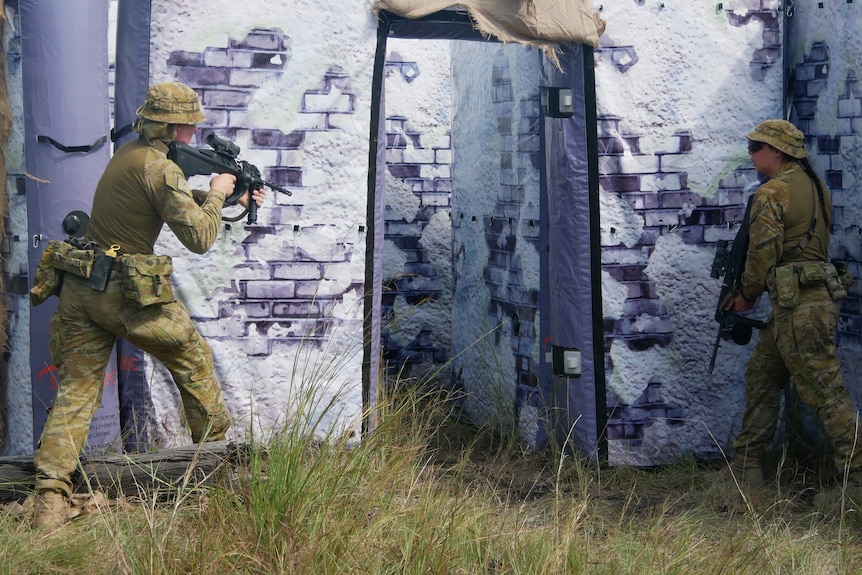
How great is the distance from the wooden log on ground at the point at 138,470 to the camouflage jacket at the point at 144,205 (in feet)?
2.68

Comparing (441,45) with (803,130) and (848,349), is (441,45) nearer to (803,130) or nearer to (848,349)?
(803,130)

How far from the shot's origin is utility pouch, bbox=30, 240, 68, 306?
4191 millimetres

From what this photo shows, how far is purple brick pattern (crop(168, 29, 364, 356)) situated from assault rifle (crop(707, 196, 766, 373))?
66.2 inches

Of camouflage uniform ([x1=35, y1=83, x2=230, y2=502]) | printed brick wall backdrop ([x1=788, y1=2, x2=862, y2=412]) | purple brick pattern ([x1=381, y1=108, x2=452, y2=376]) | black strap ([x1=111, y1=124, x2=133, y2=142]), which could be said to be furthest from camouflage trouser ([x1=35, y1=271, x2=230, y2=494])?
printed brick wall backdrop ([x1=788, y1=2, x2=862, y2=412])

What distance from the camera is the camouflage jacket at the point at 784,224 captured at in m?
4.63

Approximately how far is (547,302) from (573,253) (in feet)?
1.20

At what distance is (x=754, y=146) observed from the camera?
4824 mm

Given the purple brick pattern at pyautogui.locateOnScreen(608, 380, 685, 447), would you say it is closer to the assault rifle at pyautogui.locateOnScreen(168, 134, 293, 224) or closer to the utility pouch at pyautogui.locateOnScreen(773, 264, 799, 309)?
the utility pouch at pyautogui.locateOnScreen(773, 264, 799, 309)

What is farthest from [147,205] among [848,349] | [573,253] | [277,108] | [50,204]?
[848,349]

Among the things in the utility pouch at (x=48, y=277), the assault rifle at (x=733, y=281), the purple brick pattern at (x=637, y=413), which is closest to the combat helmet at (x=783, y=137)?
the assault rifle at (x=733, y=281)

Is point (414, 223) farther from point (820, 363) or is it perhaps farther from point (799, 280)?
point (820, 363)

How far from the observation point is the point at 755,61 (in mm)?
5258

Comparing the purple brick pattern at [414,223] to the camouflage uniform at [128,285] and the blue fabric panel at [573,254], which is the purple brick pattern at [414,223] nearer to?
the blue fabric panel at [573,254]

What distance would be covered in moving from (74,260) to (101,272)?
12 cm
